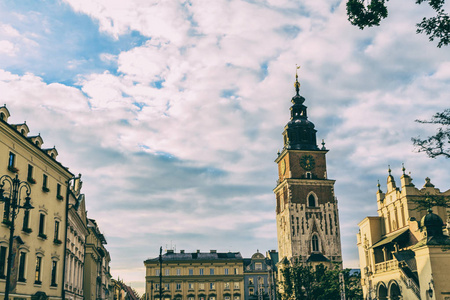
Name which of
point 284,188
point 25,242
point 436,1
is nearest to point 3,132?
point 25,242

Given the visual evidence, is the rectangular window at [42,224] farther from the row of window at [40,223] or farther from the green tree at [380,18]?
the green tree at [380,18]

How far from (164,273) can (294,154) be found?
4601 cm

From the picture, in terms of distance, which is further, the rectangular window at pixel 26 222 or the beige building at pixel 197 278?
the beige building at pixel 197 278

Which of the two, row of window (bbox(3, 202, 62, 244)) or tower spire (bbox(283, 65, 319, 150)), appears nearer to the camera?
row of window (bbox(3, 202, 62, 244))

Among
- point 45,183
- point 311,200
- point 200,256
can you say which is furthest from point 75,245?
point 200,256

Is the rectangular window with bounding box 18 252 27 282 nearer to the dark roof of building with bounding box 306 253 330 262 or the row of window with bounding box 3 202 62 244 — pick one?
the row of window with bounding box 3 202 62 244

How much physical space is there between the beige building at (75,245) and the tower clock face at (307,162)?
4350cm

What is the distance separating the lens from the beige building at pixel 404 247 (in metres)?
30.6

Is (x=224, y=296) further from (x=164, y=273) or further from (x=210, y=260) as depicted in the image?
(x=164, y=273)

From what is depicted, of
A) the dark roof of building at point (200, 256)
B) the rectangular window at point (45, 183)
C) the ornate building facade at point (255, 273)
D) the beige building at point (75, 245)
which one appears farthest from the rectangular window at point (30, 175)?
the ornate building facade at point (255, 273)

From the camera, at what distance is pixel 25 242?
3067cm

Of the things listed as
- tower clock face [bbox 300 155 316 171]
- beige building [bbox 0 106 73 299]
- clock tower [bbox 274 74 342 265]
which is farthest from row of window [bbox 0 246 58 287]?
tower clock face [bbox 300 155 316 171]

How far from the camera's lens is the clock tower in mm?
77500

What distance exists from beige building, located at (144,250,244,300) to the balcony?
220 feet
